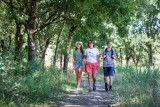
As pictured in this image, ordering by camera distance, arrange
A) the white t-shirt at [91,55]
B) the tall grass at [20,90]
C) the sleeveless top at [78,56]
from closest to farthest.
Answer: the tall grass at [20,90], the white t-shirt at [91,55], the sleeveless top at [78,56]

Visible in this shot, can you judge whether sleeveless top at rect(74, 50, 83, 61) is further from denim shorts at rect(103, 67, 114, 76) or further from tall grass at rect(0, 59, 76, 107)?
tall grass at rect(0, 59, 76, 107)

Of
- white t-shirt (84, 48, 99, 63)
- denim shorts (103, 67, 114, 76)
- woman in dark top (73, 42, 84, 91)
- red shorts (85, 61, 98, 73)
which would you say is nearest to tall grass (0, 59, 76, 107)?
woman in dark top (73, 42, 84, 91)

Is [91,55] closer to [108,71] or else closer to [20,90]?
[108,71]

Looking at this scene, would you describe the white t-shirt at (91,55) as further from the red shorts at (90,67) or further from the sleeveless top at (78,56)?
the sleeveless top at (78,56)

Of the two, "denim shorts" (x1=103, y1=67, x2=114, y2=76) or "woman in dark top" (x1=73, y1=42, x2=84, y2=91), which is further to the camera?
"woman in dark top" (x1=73, y1=42, x2=84, y2=91)

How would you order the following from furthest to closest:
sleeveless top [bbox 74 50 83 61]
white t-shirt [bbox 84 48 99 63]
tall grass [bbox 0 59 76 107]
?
sleeveless top [bbox 74 50 83 61] < white t-shirt [bbox 84 48 99 63] < tall grass [bbox 0 59 76 107]

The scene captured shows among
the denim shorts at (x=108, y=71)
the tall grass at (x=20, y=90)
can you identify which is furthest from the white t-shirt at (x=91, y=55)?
the tall grass at (x=20, y=90)

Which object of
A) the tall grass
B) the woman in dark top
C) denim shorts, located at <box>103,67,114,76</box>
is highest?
the woman in dark top

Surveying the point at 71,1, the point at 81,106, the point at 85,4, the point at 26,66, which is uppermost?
the point at 71,1

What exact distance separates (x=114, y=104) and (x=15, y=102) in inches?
109

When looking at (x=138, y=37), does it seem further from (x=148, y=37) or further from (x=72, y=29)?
(x=72, y=29)

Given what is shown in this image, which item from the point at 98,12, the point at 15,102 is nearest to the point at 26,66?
the point at 15,102

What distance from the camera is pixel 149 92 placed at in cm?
540

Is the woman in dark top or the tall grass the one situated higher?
the woman in dark top
